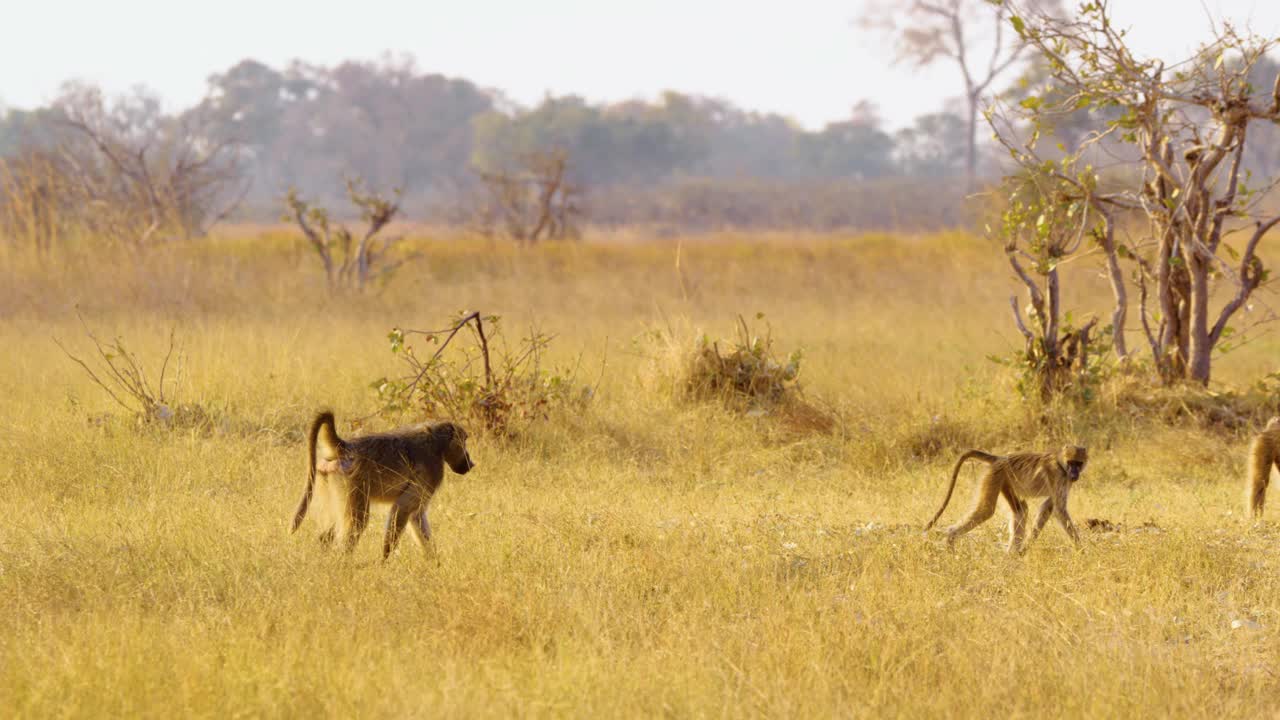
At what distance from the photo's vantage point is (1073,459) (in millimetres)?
5203

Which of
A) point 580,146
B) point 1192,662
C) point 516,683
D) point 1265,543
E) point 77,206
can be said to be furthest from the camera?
point 580,146

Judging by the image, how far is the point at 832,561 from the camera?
16.7 feet

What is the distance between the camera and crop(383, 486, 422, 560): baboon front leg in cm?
491

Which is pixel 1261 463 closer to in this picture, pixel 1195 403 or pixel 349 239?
pixel 1195 403

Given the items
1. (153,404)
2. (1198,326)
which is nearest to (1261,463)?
(1198,326)

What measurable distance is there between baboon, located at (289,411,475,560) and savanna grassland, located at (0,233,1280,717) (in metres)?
0.16

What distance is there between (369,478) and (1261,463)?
4214 mm

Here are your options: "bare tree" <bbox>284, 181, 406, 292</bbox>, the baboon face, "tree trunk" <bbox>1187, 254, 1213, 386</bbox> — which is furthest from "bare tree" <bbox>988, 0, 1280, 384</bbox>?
"bare tree" <bbox>284, 181, 406, 292</bbox>

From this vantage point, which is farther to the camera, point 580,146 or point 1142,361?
point 580,146

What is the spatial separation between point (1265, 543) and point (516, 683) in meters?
3.58

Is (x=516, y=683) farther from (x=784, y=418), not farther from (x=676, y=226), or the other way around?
Answer: (x=676, y=226)

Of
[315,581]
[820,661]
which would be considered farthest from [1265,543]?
[315,581]

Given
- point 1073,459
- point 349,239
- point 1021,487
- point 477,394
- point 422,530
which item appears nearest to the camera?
point 422,530

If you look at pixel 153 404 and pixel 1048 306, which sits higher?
pixel 1048 306
